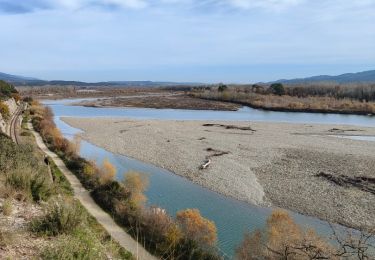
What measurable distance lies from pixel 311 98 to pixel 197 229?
99.7 meters

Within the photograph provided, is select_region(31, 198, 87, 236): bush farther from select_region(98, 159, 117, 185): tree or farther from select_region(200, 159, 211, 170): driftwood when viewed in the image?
select_region(200, 159, 211, 170): driftwood

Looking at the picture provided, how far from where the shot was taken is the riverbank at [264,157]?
24.4m

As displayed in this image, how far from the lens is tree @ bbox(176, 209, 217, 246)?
1623cm

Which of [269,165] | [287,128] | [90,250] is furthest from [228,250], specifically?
[287,128]

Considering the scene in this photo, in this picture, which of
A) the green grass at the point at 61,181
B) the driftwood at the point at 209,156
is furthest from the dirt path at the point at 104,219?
the driftwood at the point at 209,156

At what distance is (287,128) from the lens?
58438mm

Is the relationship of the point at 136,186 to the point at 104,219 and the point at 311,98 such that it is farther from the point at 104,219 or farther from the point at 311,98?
the point at 311,98

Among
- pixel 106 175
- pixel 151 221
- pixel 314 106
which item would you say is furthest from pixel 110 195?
pixel 314 106

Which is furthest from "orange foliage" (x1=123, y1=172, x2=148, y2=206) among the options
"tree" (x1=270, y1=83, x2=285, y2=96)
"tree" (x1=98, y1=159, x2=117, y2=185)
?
"tree" (x1=270, y1=83, x2=285, y2=96)

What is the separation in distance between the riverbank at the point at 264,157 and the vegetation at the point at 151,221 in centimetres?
681

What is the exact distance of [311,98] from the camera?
110875 millimetres

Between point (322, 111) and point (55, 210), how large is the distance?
8332 centimetres

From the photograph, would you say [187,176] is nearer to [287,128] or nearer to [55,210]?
[55,210]

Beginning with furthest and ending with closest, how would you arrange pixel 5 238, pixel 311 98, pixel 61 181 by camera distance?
pixel 311 98
pixel 61 181
pixel 5 238
